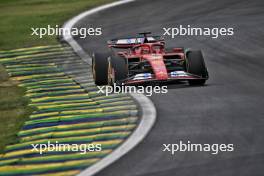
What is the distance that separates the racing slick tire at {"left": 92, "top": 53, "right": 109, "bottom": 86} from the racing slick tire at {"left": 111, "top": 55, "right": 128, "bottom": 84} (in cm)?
67

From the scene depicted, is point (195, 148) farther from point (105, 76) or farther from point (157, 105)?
point (105, 76)

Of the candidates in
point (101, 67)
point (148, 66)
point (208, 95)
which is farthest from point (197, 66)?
point (101, 67)

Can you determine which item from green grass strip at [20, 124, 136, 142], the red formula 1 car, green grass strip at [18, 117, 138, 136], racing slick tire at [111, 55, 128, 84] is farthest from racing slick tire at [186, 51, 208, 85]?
green grass strip at [20, 124, 136, 142]

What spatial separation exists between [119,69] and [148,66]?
0.77 meters

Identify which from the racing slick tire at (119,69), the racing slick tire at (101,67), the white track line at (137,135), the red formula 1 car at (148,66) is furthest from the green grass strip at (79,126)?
the racing slick tire at (101,67)

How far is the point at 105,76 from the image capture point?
61.1 ft

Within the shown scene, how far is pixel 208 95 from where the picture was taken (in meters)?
17.5

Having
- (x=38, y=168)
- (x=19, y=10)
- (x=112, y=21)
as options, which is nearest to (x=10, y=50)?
(x=112, y=21)

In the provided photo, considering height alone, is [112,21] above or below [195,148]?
above

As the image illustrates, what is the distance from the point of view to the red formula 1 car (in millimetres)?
17391

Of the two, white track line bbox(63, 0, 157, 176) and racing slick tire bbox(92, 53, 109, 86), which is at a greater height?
racing slick tire bbox(92, 53, 109, 86)

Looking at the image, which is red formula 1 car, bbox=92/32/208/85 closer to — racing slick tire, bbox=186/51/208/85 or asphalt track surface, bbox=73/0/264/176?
racing slick tire, bbox=186/51/208/85

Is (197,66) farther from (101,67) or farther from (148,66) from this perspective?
(101,67)

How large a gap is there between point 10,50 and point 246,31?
24.5 feet
